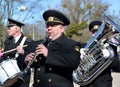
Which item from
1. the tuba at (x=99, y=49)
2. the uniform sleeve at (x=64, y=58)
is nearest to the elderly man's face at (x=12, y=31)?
the tuba at (x=99, y=49)

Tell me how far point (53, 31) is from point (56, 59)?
349 mm

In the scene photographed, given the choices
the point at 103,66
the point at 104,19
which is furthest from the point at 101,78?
the point at 104,19

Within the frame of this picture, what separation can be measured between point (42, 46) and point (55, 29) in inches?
13.8

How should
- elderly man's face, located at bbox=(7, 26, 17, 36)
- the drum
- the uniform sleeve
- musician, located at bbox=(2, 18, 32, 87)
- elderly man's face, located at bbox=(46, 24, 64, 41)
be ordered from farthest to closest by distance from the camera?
1. elderly man's face, located at bbox=(7, 26, 17, 36)
2. musician, located at bbox=(2, 18, 32, 87)
3. the drum
4. elderly man's face, located at bbox=(46, 24, 64, 41)
5. the uniform sleeve

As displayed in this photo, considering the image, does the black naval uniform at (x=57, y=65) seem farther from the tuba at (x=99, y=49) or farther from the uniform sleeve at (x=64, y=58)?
the tuba at (x=99, y=49)

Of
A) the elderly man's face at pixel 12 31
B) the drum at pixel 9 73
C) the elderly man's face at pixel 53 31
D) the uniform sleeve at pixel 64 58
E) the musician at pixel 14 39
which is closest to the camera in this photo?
the uniform sleeve at pixel 64 58

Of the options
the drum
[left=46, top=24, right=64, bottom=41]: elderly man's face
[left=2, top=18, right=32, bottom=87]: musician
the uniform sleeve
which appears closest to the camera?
the uniform sleeve

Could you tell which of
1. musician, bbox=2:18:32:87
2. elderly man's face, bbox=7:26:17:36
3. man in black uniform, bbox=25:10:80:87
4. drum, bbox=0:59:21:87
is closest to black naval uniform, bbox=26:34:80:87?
man in black uniform, bbox=25:10:80:87

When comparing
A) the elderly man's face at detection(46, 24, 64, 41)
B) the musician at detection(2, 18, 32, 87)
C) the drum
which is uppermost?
the elderly man's face at detection(46, 24, 64, 41)

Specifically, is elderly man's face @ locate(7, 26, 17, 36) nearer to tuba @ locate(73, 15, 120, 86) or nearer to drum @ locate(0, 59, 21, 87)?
drum @ locate(0, 59, 21, 87)

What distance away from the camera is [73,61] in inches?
195

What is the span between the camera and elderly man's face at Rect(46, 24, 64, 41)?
16.6 feet

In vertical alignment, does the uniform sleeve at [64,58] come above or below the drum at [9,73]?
above

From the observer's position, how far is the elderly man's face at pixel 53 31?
505 cm
